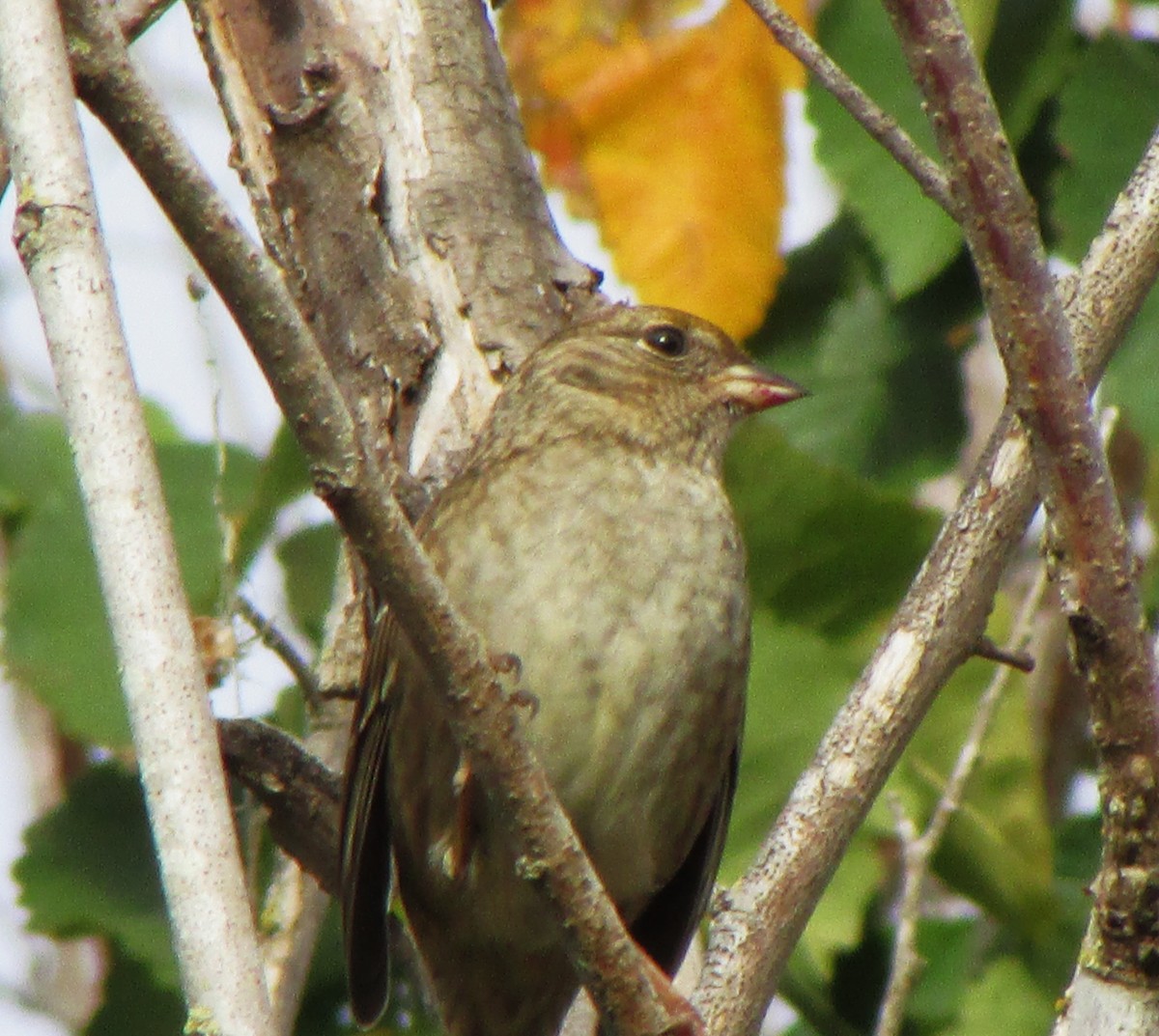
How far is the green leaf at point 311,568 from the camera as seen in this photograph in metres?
4.91

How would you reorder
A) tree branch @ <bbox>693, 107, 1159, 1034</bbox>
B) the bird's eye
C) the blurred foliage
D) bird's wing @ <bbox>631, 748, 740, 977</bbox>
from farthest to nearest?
the bird's eye → the blurred foliage → bird's wing @ <bbox>631, 748, 740, 977</bbox> → tree branch @ <bbox>693, 107, 1159, 1034</bbox>

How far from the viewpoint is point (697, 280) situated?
431 cm

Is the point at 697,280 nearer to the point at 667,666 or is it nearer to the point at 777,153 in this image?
the point at 777,153

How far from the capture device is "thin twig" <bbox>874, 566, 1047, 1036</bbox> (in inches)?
138

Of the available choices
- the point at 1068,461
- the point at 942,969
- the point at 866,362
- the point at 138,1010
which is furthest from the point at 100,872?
the point at 1068,461

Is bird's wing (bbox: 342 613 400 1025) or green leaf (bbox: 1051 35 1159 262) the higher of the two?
green leaf (bbox: 1051 35 1159 262)

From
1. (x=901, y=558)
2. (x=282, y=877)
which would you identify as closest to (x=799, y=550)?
(x=901, y=558)

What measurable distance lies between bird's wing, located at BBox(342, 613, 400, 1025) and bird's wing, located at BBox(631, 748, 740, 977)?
0.54m

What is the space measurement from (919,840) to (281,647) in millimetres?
1280

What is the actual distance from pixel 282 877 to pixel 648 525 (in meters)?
1.22

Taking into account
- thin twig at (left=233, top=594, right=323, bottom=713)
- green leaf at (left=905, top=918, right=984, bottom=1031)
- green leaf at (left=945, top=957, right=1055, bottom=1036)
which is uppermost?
thin twig at (left=233, top=594, right=323, bottom=713)

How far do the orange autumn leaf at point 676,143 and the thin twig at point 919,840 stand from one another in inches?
36.3

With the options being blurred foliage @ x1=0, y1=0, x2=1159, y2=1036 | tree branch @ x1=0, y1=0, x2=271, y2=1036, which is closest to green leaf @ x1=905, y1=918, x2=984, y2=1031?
blurred foliage @ x1=0, y1=0, x2=1159, y2=1036

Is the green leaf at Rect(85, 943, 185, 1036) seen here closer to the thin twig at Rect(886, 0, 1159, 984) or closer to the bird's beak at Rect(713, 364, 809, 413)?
the bird's beak at Rect(713, 364, 809, 413)
